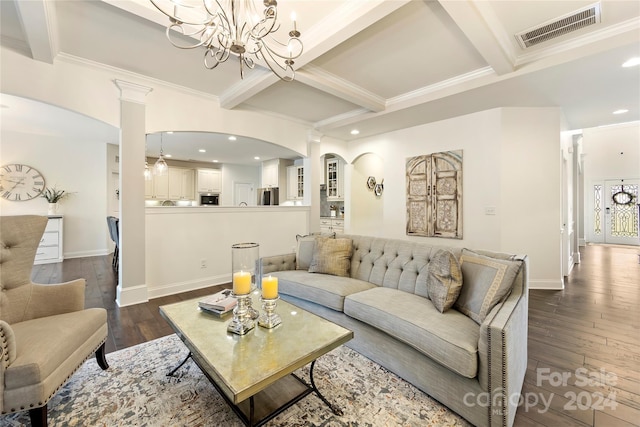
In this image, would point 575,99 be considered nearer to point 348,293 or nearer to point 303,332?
point 348,293

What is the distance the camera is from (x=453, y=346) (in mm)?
1519

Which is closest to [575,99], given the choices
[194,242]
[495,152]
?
[495,152]

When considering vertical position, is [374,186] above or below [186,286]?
above

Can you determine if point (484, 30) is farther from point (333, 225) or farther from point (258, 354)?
point (333, 225)

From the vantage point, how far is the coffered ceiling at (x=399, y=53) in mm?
2182

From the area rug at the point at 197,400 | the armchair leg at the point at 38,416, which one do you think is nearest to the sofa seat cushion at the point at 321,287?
the area rug at the point at 197,400

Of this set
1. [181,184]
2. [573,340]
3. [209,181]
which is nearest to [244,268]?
[573,340]

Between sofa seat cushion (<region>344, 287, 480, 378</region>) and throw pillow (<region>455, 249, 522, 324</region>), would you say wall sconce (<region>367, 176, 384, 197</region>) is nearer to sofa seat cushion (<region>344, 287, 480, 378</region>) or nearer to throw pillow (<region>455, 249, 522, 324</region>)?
sofa seat cushion (<region>344, 287, 480, 378</region>)

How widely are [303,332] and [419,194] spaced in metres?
3.76

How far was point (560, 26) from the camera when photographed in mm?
2436

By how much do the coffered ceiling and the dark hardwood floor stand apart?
258 cm

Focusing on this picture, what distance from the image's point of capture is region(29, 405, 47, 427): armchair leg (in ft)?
4.49

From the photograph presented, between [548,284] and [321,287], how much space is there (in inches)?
143

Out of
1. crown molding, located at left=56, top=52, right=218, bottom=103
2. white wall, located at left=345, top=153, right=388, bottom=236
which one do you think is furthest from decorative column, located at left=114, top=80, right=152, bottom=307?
white wall, located at left=345, top=153, right=388, bottom=236
